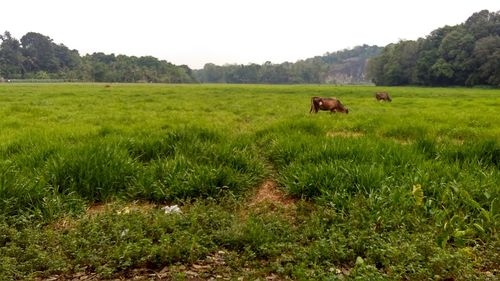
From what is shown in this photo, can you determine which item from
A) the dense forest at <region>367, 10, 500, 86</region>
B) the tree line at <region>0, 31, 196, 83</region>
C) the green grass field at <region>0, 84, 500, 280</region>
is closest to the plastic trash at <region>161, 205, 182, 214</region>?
the green grass field at <region>0, 84, 500, 280</region>

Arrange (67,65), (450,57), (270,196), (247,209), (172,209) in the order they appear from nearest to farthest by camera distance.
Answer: (172,209)
(247,209)
(270,196)
(450,57)
(67,65)

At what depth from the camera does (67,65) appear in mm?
132625

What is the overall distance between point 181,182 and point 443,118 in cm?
1002

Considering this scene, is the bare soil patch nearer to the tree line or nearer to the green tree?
the tree line

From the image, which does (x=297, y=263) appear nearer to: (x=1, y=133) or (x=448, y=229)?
(x=448, y=229)

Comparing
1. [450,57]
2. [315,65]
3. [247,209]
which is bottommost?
[247,209]

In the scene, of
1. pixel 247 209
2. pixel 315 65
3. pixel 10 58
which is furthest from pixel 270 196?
pixel 315 65

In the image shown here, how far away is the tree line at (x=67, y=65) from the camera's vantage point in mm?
110500

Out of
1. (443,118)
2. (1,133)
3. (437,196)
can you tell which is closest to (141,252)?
(437,196)

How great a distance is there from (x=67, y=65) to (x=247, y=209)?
14510 centimetres

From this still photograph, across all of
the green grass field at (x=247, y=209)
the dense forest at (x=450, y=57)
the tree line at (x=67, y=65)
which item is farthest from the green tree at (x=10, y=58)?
the green grass field at (x=247, y=209)

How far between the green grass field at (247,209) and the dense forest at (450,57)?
71.2 m

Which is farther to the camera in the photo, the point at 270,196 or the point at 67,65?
the point at 67,65

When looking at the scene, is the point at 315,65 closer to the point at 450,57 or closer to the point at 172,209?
the point at 450,57
